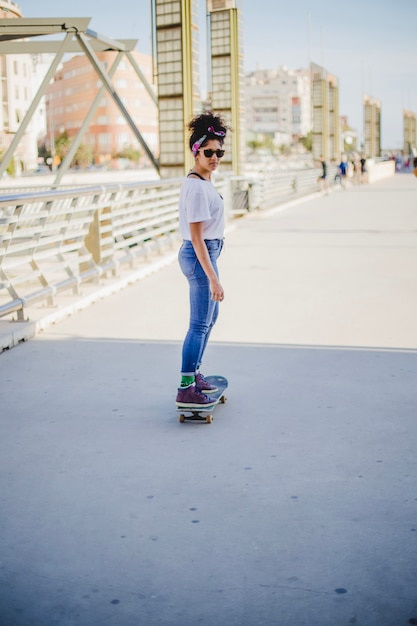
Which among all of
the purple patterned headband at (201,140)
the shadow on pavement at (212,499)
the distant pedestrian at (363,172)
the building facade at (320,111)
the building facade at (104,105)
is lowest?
the shadow on pavement at (212,499)

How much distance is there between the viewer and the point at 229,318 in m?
8.16

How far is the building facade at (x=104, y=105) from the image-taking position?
6009 inches

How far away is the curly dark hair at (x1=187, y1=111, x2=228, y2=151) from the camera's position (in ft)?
15.1

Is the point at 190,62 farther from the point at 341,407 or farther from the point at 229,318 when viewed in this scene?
the point at 341,407

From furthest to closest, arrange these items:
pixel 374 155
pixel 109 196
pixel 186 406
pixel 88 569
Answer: pixel 374 155, pixel 109 196, pixel 186 406, pixel 88 569

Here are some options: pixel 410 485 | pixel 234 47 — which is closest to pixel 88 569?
pixel 410 485

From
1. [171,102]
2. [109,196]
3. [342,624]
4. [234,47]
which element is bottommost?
[342,624]

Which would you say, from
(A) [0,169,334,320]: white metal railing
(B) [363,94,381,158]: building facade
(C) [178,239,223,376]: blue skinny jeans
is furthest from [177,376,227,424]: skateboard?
(B) [363,94,381,158]: building facade

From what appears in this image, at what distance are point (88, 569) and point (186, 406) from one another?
1.90m

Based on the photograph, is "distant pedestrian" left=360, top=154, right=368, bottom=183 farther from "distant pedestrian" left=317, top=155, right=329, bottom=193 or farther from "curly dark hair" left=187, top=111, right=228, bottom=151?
"curly dark hair" left=187, top=111, right=228, bottom=151

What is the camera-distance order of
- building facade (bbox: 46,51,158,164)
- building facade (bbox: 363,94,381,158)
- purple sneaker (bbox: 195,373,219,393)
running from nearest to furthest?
purple sneaker (bbox: 195,373,219,393) < building facade (bbox: 363,94,381,158) < building facade (bbox: 46,51,158,164)

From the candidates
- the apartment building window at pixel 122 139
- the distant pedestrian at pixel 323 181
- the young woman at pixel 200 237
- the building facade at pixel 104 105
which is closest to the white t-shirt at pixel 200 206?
the young woman at pixel 200 237

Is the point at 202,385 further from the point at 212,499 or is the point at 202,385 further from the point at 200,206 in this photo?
the point at 212,499

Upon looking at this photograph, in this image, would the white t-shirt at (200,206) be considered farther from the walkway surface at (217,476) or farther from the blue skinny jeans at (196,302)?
the walkway surface at (217,476)
